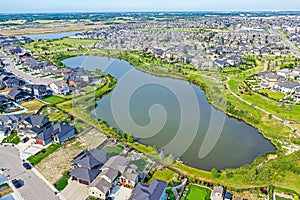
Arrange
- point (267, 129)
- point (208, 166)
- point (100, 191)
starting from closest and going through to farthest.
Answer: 1. point (100, 191)
2. point (208, 166)
3. point (267, 129)

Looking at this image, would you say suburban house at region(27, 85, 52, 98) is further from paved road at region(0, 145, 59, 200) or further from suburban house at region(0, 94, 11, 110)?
paved road at region(0, 145, 59, 200)

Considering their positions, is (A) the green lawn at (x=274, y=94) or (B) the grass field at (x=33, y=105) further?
(A) the green lawn at (x=274, y=94)

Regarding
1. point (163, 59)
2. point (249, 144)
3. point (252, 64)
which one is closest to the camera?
point (249, 144)

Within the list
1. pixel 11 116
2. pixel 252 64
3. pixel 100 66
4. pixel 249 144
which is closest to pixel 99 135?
pixel 11 116

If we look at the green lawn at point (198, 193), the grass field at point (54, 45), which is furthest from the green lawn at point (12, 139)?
the grass field at point (54, 45)

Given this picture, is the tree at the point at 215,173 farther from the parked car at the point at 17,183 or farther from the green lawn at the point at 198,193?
the parked car at the point at 17,183

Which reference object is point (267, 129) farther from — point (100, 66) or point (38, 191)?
point (100, 66)
